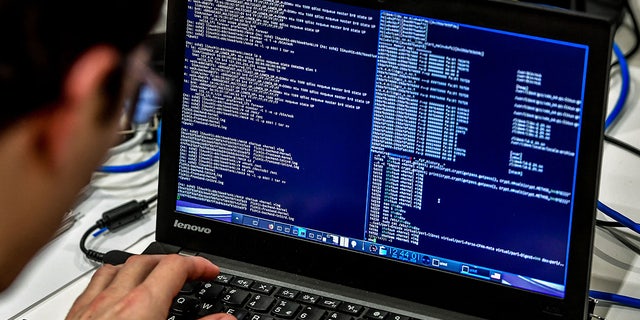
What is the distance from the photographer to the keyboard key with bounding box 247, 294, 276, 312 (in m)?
0.97

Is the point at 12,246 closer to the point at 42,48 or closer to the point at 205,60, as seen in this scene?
the point at 42,48

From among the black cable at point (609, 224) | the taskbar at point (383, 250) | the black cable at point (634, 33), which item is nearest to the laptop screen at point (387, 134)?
the taskbar at point (383, 250)

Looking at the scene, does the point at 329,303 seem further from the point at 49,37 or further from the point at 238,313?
the point at 49,37

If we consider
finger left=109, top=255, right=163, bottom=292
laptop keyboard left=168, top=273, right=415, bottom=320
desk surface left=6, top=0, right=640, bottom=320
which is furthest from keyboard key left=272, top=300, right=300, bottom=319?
desk surface left=6, top=0, right=640, bottom=320

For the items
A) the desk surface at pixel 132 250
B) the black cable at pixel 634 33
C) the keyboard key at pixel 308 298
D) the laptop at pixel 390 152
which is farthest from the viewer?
the black cable at pixel 634 33

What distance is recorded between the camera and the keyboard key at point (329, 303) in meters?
0.98

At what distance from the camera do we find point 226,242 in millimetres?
1049

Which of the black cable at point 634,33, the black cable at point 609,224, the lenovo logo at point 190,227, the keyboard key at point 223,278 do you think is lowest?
the keyboard key at point 223,278

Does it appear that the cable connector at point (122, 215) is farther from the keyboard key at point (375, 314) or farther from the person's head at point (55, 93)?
the person's head at point (55, 93)

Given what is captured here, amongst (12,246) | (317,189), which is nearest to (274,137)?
(317,189)

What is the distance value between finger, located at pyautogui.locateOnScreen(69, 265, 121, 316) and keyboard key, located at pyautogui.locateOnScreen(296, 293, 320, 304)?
7.5 inches

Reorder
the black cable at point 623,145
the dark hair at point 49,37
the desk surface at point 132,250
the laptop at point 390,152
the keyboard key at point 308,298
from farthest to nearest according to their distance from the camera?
the black cable at point 623,145
the desk surface at point 132,250
the keyboard key at point 308,298
the laptop at point 390,152
the dark hair at point 49,37

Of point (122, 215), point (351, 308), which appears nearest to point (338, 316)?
point (351, 308)

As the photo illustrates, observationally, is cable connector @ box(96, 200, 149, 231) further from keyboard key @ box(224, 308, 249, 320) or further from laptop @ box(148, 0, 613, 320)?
keyboard key @ box(224, 308, 249, 320)
